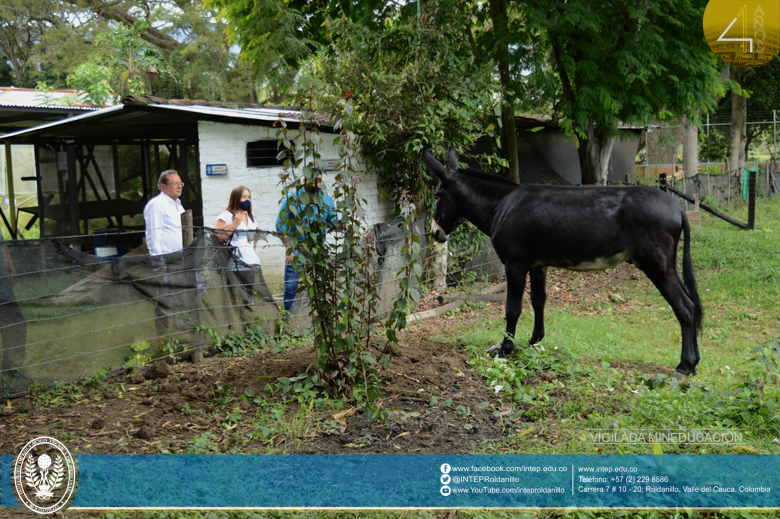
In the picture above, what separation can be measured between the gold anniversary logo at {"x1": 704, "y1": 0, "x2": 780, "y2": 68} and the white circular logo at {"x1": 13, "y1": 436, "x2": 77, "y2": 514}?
8926mm

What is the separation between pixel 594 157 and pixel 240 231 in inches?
320

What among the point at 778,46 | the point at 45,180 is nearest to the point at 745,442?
the point at 778,46

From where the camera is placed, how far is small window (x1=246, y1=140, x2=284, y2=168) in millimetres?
9312

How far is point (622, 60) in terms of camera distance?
32.2 ft

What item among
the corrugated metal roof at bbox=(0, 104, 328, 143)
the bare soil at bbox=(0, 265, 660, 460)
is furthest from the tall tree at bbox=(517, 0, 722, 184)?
the bare soil at bbox=(0, 265, 660, 460)

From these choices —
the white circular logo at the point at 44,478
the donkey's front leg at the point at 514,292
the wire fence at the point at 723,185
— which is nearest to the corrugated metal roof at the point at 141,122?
the donkey's front leg at the point at 514,292

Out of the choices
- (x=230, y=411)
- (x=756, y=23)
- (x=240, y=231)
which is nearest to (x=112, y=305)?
(x=240, y=231)

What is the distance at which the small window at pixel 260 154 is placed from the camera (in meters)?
9.31

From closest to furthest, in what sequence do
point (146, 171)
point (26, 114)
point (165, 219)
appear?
point (165, 219) < point (26, 114) < point (146, 171)

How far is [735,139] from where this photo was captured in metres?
22.3

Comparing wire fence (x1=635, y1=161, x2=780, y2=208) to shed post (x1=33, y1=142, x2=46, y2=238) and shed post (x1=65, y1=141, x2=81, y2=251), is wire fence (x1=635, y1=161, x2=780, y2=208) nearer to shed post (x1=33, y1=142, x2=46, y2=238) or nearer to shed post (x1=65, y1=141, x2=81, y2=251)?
shed post (x1=65, y1=141, x2=81, y2=251)

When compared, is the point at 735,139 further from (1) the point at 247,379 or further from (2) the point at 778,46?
(1) the point at 247,379

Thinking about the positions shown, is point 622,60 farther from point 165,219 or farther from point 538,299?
point 165,219

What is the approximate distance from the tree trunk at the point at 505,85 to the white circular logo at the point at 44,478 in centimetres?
798
